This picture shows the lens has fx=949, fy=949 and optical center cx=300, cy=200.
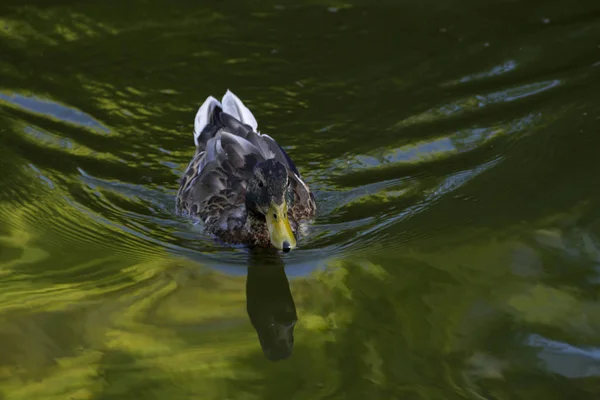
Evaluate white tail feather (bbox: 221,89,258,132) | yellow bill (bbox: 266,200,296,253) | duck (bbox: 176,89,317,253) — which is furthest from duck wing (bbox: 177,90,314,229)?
yellow bill (bbox: 266,200,296,253)

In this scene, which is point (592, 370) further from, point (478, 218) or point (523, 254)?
point (478, 218)

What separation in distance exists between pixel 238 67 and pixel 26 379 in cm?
569

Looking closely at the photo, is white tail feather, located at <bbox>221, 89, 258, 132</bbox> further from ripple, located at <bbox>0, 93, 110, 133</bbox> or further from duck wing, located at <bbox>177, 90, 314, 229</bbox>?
ripple, located at <bbox>0, 93, 110, 133</bbox>

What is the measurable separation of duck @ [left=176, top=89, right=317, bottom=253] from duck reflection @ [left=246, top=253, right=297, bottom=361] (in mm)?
202

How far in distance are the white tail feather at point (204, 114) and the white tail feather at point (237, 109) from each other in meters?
0.17

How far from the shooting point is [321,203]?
857 cm

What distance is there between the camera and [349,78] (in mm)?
10461

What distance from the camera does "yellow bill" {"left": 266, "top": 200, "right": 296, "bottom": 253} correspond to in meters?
7.18

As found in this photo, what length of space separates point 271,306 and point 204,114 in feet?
10.5

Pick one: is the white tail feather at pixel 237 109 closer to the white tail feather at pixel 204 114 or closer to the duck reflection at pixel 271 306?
the white tail feather at pixel 204 114

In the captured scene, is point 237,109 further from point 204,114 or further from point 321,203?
point 321,203

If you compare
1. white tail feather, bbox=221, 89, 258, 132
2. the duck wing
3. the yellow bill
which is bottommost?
the yellow bill

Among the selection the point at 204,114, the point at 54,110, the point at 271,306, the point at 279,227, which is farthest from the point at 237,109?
the point at 271,306

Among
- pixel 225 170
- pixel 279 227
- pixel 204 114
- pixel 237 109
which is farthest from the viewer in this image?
pixel 237 109
